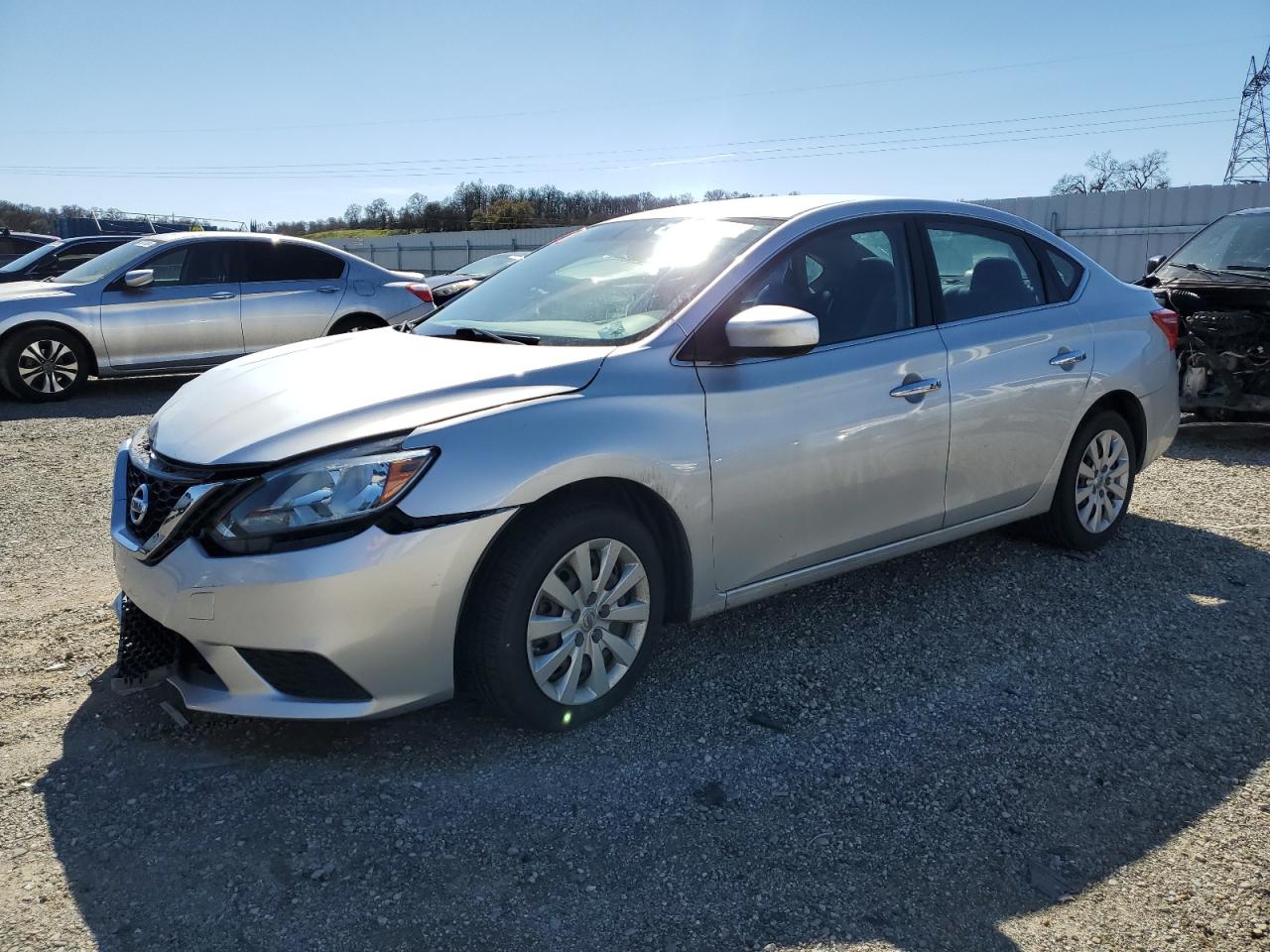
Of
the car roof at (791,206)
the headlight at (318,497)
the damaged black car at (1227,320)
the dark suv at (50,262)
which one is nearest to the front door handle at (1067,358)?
the car roof at (791,206)

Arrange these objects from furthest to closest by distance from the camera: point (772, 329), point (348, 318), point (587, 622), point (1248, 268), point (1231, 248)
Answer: point (348, 318) < point (1231, 248) < point (1248, 268) < point (772, 329) < point (587, 622)

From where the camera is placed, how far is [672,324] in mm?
3588

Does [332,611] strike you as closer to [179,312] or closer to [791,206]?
[791,206]

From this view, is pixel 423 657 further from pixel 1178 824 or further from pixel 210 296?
pixel 210 296

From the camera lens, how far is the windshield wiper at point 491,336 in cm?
377

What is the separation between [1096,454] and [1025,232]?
3.71 feet

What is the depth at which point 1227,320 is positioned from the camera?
783 centimetres

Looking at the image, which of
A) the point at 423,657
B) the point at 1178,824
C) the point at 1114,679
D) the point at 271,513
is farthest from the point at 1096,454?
the point at 271,513

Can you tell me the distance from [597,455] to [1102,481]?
A: 121 inches

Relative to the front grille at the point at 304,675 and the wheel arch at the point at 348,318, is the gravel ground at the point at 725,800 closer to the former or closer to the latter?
the front grille at the point at 304,675

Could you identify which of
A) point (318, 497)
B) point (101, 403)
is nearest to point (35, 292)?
point (101, 403)

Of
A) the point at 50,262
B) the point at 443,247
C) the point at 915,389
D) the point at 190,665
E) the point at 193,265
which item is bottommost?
the point at 190,665

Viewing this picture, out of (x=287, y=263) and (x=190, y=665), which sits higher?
(x=287, y=263)

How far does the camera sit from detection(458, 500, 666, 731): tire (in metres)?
3.07
